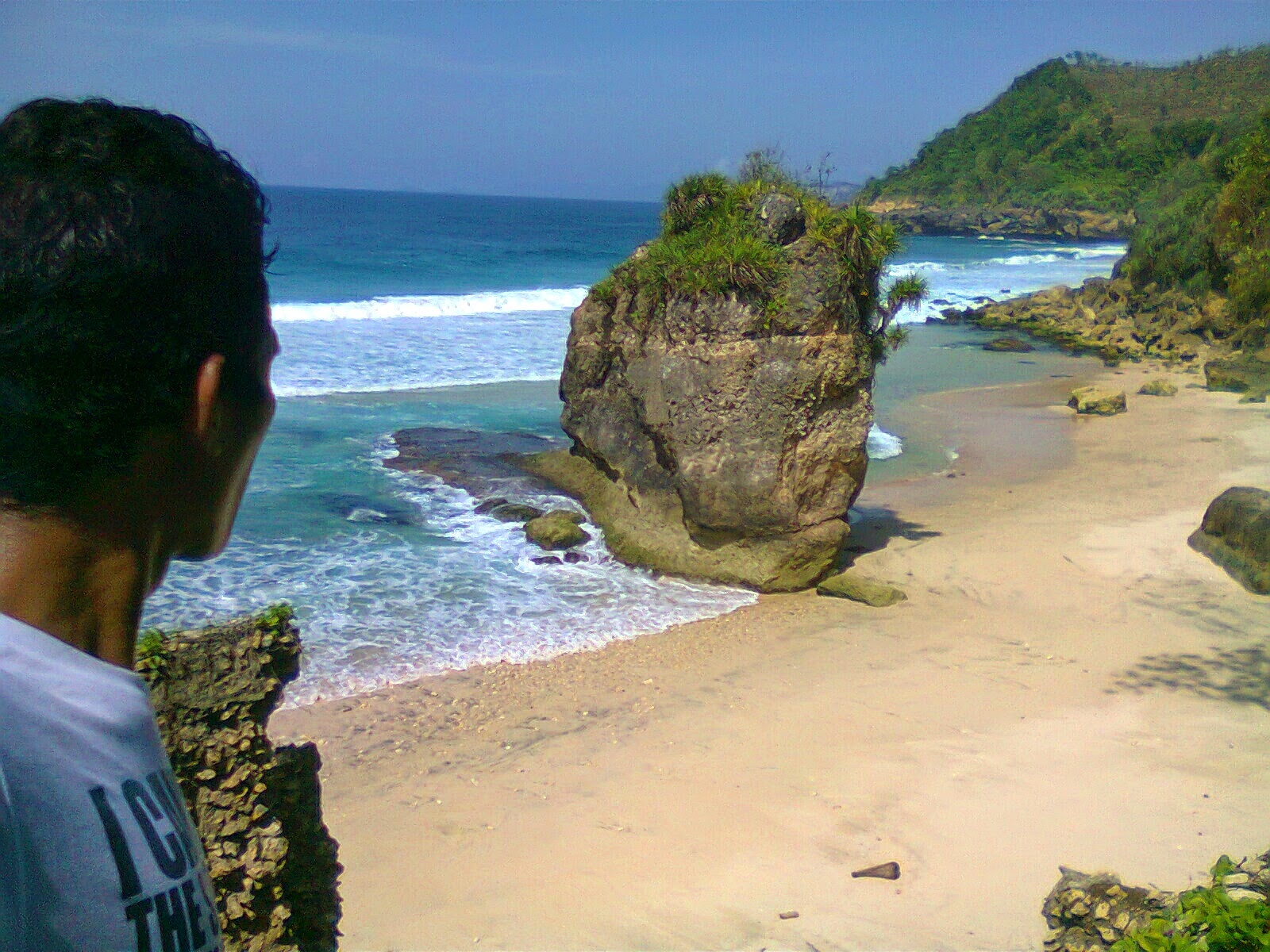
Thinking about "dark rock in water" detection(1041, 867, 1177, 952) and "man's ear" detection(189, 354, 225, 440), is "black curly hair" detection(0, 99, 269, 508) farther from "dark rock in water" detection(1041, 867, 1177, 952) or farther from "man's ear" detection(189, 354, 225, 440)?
"dark rock in water" detection(1041, 867, 1177, 952)

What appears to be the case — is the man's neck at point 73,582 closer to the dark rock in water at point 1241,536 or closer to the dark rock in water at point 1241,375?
the dark rock in water at point 1241,536

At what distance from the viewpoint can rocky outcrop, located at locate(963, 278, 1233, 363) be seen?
1038 inches

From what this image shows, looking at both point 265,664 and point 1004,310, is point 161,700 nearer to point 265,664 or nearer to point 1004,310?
point 265,664

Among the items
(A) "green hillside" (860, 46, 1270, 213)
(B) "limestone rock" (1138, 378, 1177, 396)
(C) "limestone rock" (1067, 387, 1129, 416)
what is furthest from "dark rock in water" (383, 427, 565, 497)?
(A) "green hillside" (860, 46, 1270, 213)

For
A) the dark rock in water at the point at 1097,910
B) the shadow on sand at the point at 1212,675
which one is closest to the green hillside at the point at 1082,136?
the shadow on sand at the point at 1212,675

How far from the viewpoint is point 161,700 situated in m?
2.82

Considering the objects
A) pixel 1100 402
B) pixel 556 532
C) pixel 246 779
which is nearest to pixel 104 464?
pixel 246 779

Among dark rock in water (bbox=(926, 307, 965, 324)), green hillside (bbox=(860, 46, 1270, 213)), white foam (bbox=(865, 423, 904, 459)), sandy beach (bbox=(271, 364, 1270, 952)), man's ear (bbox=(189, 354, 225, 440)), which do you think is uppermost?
green hillside (bbox=(860, 46, 1270, 213))

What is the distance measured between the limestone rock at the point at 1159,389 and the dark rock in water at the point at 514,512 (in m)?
14.6

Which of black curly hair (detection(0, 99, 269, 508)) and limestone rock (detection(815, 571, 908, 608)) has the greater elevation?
black curly hair (detection(0, 99, 269, 508))

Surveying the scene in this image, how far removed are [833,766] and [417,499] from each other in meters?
7.30

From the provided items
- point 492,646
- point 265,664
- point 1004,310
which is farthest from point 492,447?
point 1004,310

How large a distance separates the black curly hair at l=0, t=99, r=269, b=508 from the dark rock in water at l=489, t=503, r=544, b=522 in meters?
10.6

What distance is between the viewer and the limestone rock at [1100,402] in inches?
744
